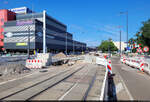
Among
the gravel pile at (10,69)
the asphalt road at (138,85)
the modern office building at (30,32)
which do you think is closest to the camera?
the asphalt road at (138,85)

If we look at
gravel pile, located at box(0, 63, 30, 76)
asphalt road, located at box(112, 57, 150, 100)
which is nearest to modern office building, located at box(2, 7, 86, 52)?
gravel pile, located at box(0, 63, 30, 76)

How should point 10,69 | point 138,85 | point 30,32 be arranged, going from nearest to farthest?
point 138,85 → point 10,69 → point 30,32

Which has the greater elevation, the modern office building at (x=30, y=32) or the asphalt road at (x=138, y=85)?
the modern office building at (x=30, y=32)

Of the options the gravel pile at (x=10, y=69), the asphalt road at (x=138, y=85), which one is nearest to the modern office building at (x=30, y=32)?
the gravel pile at (x=10, y=69)

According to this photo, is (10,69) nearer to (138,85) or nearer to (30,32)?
(138,85)

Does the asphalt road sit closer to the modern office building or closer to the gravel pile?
the gravel pile

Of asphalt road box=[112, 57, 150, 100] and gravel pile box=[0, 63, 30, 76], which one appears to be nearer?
asphalt road box=[112, 57, 150, 100]

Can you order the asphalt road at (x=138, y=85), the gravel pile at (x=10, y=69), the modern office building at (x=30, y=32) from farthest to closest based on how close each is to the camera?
the modern office building at (x=30, y=32) < the gravel pile at (x=10, y=69) < the asphalt road at (x=138, y=85)

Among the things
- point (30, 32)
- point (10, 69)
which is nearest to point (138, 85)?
point (10, 69)

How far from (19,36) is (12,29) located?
18.9 feet

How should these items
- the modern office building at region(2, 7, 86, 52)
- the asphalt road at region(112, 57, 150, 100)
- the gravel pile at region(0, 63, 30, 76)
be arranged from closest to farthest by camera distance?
the asphalt road at region(112, 57, 150, 100) → the gravel pile at region(0, 63, 30, 76) → the modern office building at region(2, 7, 86, 52)

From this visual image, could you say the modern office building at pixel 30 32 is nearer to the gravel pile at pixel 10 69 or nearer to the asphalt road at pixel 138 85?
the gravel pile at pixel 10 69

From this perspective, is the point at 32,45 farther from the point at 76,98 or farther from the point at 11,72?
the point at 76,98

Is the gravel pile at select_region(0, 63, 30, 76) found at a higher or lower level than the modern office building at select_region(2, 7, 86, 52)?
lower
